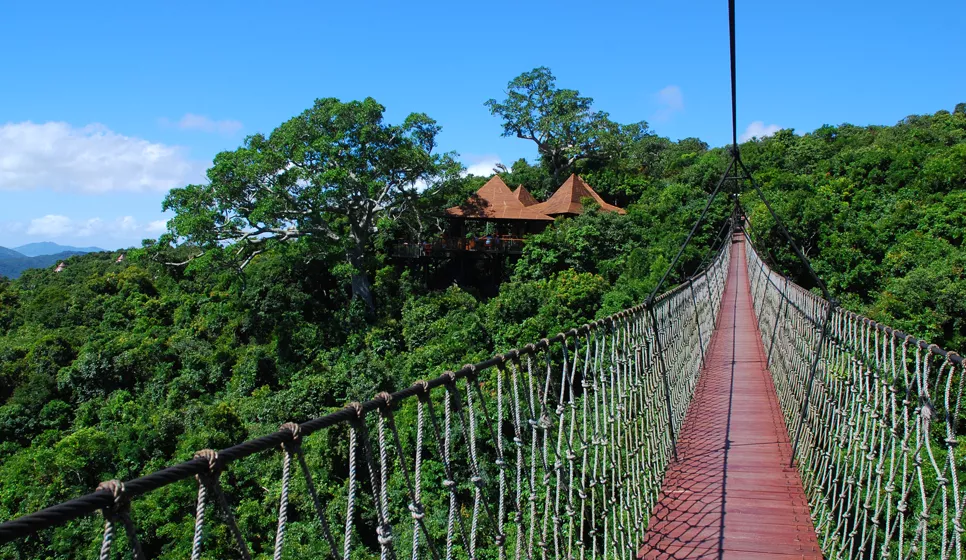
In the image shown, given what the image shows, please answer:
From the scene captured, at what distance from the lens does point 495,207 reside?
17969mm

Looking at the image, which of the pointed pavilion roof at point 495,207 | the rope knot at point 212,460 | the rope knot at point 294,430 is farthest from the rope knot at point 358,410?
the pointed pavilion roof at point 495,207

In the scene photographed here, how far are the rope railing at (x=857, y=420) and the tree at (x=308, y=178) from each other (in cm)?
1064

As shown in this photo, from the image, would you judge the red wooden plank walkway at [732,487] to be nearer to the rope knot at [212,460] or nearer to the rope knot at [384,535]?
the rope knot at [384,535]

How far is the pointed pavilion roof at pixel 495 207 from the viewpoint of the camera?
1709 cm

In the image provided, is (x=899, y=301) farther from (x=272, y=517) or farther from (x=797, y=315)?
(x=272, y=517)

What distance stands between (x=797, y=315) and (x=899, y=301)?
773 cm

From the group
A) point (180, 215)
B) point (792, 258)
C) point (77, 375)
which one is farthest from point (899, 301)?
point (77, 375)

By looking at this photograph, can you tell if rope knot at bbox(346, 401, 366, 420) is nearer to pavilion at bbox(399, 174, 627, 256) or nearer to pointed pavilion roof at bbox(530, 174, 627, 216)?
pavilion at bbox(399, 174, 627, 256)

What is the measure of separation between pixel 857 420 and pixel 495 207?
1596cm

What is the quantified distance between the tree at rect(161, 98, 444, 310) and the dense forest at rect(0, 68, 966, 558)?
47mm

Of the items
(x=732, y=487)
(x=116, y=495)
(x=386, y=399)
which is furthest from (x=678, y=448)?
(x=116, y=495)

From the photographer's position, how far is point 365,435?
109cm

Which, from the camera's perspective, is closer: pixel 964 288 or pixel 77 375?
pixel 964 288

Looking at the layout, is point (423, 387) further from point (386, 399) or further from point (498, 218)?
point (498, 218)
